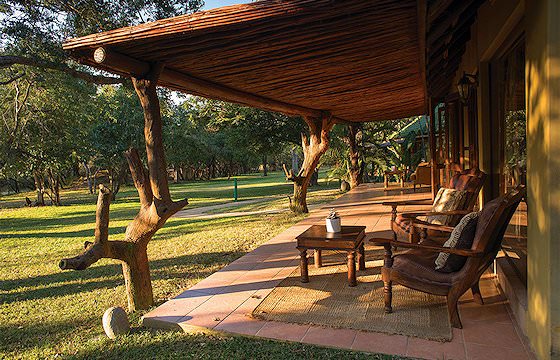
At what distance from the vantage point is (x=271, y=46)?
372cm

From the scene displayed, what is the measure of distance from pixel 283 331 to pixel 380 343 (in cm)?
81

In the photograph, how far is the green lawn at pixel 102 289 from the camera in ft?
10.5

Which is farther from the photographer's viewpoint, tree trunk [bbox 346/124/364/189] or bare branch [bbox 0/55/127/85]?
tree trunk [bbox 346/124/364/189]

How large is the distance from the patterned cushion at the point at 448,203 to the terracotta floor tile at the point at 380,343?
2.24 m

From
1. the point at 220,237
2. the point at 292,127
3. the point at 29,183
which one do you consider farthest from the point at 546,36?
the point at 29,183

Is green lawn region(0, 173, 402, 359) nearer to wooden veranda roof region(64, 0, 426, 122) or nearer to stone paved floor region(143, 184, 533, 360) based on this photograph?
stone paved floor region(143, 184, 533, 360)

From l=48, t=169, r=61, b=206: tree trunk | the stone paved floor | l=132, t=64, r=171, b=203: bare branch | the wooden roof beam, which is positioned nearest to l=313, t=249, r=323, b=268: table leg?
the stone paved floor

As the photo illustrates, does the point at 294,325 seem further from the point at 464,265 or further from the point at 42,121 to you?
the point at 42,121

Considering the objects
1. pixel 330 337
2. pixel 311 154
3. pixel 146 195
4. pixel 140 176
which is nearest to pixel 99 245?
pixel 146 195

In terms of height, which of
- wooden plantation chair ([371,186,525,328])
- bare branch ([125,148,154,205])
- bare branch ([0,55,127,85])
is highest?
bare branch ([0,55,127,85])

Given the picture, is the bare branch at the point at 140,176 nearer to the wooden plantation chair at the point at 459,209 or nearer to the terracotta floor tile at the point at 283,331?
the terracotta floor tile at the point at 283,331

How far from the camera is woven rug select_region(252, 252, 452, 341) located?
328 centimetres

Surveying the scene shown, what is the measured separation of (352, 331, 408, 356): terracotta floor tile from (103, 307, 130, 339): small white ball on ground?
207cm

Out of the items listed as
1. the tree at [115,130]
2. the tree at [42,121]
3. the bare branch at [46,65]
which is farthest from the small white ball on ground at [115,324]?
the tree at [115,130]
